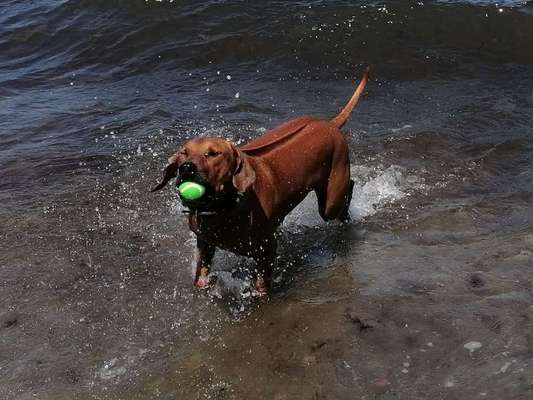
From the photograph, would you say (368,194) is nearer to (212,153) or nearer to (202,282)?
(202,282)

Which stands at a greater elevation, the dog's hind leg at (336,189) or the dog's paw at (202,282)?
the dog's hind leg at (336,189)

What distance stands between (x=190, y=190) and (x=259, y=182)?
27.5 inches

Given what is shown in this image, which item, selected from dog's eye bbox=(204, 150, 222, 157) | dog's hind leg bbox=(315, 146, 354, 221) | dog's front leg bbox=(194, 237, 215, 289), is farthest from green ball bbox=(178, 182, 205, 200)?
dog's hind leg bbox=(315, 146, 354, 221)

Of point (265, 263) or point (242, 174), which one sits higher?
point (242, 174)

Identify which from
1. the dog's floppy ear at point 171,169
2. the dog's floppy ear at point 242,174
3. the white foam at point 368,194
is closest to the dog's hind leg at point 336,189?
the white foam at point 368,194

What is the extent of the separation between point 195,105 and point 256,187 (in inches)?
184

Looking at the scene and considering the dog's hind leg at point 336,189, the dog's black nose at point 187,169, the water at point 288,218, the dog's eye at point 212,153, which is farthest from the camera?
the dog's hind leg at point 336,189

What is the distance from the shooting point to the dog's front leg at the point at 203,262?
4.32 metres

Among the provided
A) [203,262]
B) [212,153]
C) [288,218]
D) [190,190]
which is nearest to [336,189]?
[288,218]

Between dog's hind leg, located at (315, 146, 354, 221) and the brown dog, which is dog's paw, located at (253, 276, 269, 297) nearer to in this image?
the brown dog

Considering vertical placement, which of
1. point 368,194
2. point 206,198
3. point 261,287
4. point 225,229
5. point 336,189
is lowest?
point 368,194

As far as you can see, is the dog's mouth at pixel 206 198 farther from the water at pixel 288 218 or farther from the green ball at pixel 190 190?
the water at pixel 288 218

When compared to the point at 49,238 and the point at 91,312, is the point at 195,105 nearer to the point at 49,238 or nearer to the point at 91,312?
the point at 49,238

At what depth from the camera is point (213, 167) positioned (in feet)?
11.5
